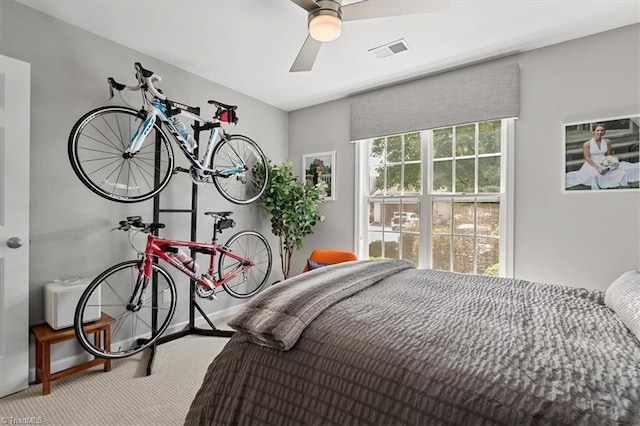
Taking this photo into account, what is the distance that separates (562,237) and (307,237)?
2.71 meters

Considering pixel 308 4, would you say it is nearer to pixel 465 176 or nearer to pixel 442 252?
pixel 465 176

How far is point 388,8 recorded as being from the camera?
1.77 meters

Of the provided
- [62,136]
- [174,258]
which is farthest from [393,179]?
[62,136]

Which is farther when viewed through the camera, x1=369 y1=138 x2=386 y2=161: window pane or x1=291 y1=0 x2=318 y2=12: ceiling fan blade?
x1=369 y1=138 x2=386 y2=161: window pane

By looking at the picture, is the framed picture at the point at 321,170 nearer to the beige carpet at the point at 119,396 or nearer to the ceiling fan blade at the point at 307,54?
the ceiling fan blade at the point at 307,54

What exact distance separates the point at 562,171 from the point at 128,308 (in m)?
3.62

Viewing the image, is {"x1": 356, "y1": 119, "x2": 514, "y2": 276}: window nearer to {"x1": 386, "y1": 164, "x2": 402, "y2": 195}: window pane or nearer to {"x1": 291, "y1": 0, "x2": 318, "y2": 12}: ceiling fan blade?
{"x1": 386, "y1": 164, "x2": 402, "y2": 195}: window pane

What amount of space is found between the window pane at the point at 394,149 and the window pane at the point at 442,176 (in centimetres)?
43

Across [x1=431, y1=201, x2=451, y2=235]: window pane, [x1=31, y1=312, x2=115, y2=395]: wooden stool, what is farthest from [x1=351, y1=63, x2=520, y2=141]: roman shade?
[x1=31, y1=312, x2=115, y2=395]: wooden stool

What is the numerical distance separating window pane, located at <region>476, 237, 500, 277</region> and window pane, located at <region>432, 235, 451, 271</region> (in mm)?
278

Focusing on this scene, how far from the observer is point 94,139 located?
95.9 inches

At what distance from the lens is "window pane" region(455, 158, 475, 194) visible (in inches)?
120

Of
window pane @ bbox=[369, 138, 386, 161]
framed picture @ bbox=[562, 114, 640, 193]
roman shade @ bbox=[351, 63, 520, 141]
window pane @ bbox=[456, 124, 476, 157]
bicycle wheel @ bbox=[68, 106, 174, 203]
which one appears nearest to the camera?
framed picture @ bbox=[562, 114, 640, 193]

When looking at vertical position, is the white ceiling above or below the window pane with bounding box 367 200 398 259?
above
